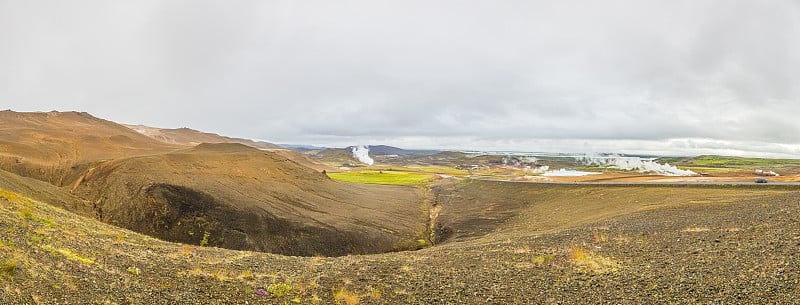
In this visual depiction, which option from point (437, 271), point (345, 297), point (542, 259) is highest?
point (542, 259)

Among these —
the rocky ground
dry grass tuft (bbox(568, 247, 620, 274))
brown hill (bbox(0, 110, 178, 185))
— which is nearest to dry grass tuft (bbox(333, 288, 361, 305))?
the rocky ground

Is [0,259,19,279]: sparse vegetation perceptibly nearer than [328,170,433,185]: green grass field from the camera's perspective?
Yes

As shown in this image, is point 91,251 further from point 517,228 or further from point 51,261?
point 517,228

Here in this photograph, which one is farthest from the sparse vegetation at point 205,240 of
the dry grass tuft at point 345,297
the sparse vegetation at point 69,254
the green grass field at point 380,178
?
the green grass field at point 380,178

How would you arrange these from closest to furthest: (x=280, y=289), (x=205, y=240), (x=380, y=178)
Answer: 1. (x=280, y=289)
2. (x=205, y=240)
3. (x=380, y=178)

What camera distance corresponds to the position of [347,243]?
108 feet

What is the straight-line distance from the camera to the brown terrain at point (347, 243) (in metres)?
11.3

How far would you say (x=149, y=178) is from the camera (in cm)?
3453

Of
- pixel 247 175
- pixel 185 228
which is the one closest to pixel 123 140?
pixel 247 175

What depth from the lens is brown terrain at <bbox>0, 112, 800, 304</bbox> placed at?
1134 centimetres

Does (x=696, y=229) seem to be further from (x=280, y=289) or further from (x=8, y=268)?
(x=8, y=268)

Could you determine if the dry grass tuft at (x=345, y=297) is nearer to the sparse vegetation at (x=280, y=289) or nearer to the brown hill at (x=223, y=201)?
the sparse vegetation at (x=280, y=289)

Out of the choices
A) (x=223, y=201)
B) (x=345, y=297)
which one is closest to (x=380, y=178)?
(x=223, y=201)

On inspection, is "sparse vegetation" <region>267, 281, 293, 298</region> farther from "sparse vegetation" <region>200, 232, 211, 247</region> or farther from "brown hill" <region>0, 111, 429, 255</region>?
"sparse vegetation" <region>200, 232, 211, 247</region>
